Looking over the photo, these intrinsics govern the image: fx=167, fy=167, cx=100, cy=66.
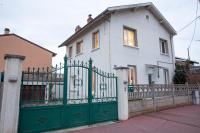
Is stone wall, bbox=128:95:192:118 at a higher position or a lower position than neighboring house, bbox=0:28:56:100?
lower

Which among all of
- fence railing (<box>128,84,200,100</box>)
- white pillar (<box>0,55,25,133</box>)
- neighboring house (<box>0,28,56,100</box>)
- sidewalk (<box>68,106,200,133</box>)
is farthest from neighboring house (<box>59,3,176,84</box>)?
neighboring house (<box>0,28,56,100</box>)

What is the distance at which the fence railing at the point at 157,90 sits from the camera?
9117mm

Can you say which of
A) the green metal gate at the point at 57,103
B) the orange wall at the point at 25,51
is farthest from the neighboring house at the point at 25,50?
the green metal gate at the point at 57,103

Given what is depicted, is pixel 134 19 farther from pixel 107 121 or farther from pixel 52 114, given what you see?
pixel 52 114

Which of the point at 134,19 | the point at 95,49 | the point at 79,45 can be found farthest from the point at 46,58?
the point at 134,19

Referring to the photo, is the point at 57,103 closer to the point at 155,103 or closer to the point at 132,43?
the point at 155,103

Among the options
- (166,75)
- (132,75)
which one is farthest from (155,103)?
(166,75)

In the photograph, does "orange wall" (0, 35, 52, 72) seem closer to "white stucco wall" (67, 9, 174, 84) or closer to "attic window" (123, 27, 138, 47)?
"white stucco wall" (67, 9, 174, 84)

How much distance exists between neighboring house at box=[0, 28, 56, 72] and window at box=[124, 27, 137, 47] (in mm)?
13864

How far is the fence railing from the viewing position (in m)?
9.12

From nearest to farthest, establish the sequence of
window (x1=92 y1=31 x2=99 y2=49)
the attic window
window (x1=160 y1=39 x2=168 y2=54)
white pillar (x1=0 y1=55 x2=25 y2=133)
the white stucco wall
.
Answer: white pillar (x1=0 y1=55 x2=25 y2=133) → the white stucco wall → the attic window → window (x1=92 y1=31 x2=99 y2=49) → window (x1=160 y1=39 x2=168 y2=54)

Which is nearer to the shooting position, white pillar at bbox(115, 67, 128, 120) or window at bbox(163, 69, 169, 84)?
white pillar at bbox(115, 67, 128, 120)

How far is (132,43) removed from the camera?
13.2 meters

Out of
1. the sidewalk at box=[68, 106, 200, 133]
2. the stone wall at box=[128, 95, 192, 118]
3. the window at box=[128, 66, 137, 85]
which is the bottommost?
the sidewalk at box=[68, 106, 200, 133]
